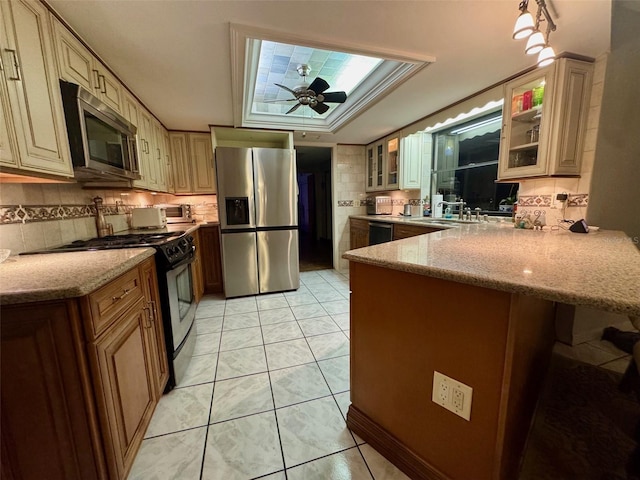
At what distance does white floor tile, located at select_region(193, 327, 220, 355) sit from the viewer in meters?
2.09

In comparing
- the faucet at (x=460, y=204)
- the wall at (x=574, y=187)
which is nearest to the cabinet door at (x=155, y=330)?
the wall at (x=574, y=187)

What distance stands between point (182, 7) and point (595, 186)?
2.95 meters

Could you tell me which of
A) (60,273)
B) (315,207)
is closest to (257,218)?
(60,273)

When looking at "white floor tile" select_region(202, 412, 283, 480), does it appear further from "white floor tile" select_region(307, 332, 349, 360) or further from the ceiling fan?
the ceiling fan

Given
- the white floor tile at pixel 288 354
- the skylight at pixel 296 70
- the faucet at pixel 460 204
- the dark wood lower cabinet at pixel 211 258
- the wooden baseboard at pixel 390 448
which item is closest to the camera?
the wooden baseboard at pixel 390 448

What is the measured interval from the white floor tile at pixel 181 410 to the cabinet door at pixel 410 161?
337cm

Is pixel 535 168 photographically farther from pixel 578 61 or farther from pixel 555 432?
pixel 555 432

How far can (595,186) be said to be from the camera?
1.93 m

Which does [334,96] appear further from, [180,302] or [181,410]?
[181,410]

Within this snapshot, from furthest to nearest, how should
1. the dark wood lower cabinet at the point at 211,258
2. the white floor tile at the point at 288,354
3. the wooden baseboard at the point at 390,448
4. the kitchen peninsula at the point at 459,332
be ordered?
the dark wood lower cabinet at the point at 211,258 → the white floor tile at the point at 288,354 → the wooden baseboard at the point at 390,448 → the kitchen peninsula at the point at 459,332

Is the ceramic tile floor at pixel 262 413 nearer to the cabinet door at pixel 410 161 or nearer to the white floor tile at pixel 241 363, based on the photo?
the white floor tile at pixel 241 363

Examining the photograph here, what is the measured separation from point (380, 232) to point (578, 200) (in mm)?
2005

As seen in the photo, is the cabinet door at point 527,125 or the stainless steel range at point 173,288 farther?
the cabinet door at point 527,125

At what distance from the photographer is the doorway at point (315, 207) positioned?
5.62 meters
